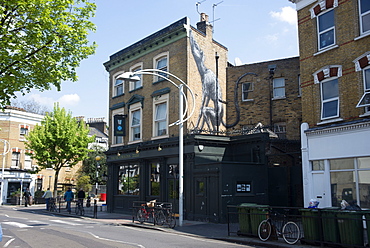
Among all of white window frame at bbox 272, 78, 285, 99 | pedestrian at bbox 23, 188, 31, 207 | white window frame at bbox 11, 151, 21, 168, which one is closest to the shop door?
white window frame at bbox 272, 78, 285, 99

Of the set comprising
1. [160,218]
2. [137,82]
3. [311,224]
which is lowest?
[160,218]

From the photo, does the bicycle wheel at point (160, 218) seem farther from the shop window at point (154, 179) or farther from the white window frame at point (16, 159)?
the white window frame at point (16, 159)

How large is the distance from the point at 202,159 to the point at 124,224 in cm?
539

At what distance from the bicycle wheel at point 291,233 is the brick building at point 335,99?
408 cm

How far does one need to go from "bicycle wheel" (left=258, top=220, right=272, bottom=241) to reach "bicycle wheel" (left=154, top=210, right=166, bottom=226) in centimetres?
604

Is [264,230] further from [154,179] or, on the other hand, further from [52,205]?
[52,205]

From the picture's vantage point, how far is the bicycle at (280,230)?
11531 millimetres

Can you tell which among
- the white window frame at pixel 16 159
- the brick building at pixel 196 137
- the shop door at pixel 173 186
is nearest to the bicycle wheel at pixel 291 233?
the brick building at pixel 196 137

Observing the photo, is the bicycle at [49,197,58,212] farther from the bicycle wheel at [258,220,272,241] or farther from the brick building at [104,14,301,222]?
the bicycle wheel at [258,220,272,241]

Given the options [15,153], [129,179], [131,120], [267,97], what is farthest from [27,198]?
[267,97]

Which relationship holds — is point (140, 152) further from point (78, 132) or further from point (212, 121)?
point (78, 132)

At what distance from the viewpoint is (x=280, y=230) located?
1206 cm

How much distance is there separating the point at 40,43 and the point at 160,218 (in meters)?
9.47

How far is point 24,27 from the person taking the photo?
12.0 metres
